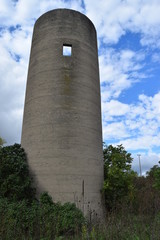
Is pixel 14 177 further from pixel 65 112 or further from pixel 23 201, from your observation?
pixel 65 112

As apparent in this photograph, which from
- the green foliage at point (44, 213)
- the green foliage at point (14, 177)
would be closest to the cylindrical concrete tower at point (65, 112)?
the green foliage at point (14, 177)

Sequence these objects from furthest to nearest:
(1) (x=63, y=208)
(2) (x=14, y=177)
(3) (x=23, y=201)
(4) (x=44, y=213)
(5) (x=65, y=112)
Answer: (5) (x=65, y=112) → (2) (x=14, y=177) → (1) (x=63, y=208) → (3) (x=23, y=201) → (4) (x=44, y=213)

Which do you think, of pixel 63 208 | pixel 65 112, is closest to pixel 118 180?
pixel 63 208

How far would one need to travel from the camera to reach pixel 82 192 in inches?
420

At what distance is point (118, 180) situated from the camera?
38.8 ft

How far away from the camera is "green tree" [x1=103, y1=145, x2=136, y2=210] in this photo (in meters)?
11.7

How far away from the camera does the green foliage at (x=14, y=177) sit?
963cm

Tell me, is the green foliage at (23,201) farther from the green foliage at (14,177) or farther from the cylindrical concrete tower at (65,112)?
the cylindrical concrete tower at (65,112)

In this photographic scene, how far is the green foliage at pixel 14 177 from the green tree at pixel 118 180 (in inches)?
Answer: 159

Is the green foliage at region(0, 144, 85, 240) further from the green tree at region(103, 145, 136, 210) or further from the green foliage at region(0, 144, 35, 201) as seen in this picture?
the green tree at region(103, 145, 136, 210)

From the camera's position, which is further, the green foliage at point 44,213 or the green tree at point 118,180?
the green tree at point 118,180

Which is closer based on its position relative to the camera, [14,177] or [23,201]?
[23,201]

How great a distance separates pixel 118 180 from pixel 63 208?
11.9ft

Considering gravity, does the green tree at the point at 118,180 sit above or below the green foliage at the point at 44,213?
above
